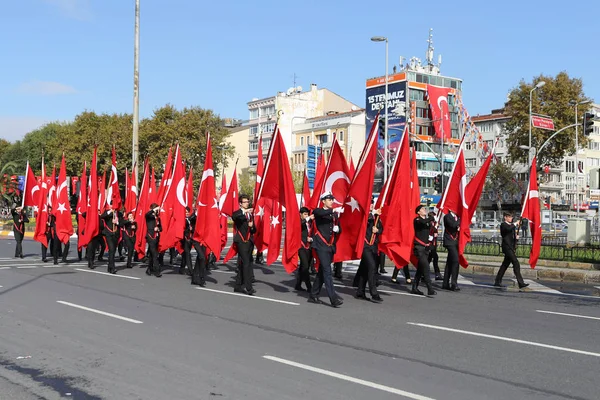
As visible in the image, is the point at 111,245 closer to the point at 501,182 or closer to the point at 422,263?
the point at 422,263

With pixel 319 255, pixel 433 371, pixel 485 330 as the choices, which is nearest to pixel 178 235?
pixel 319 255

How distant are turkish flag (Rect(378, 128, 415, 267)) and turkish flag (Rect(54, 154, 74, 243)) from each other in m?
11.2

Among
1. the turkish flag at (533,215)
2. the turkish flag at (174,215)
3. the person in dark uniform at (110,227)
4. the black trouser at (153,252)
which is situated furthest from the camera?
the person in dark uniform at (110,227)

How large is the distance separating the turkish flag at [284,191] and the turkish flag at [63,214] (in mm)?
9079

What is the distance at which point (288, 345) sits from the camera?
347 inches

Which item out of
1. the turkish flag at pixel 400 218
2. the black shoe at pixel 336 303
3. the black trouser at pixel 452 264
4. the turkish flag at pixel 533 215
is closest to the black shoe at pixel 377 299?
the black shoe at pixel 336 303

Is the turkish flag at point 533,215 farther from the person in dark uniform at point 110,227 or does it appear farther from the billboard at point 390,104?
the billboard at point 390,104

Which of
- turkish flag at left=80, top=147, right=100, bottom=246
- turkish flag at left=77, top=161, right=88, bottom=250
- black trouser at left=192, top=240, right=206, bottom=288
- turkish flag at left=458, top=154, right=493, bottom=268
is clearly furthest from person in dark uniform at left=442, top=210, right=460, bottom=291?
turkish flag at left=77, top=161, right=88, bottom=250

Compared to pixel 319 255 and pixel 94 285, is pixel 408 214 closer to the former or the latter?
pixel 319 255

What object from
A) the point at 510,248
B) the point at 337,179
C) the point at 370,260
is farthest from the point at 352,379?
the point at 510,248

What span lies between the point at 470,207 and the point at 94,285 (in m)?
8.58

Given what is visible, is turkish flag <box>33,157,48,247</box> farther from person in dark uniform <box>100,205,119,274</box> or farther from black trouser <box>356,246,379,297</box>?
black trouser <box>356,246,379,297</box>

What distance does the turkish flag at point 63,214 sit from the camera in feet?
69.8

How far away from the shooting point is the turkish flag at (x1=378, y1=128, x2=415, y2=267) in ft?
45.6
